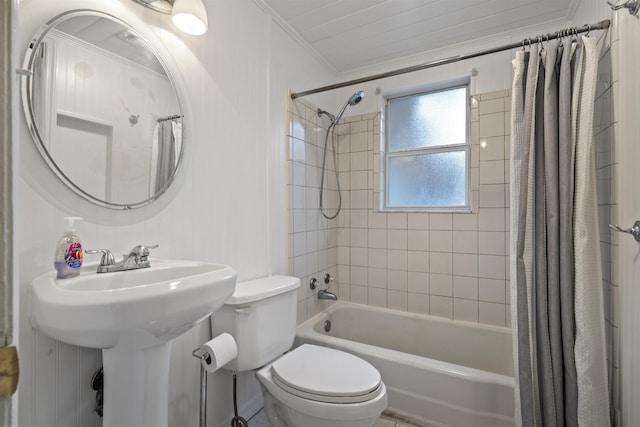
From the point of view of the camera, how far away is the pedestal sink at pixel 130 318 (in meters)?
0.67

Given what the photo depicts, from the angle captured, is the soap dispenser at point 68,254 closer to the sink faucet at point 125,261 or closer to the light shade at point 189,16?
the sink faucet at point 125,261

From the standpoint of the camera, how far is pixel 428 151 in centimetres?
229

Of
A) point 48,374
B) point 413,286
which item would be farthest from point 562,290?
point 48,374

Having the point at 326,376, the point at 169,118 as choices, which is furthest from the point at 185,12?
the point at 326,376

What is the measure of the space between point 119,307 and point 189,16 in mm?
1116

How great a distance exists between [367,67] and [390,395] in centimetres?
235

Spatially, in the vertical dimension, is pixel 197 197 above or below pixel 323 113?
below

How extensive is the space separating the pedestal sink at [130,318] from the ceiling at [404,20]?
166cm

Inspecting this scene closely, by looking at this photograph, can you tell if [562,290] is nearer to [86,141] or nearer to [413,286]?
[413,286]

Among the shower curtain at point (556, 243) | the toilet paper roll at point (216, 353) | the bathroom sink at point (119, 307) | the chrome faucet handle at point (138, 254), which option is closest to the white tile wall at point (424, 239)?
the shower curtain at point (556, 243)

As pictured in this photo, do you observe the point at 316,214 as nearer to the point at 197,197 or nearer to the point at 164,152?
the point at 197,197

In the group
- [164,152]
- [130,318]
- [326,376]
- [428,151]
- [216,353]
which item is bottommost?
[326,376]

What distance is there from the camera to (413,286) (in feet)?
7.38

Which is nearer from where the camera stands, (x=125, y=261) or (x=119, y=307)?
(x=119, y=307)
